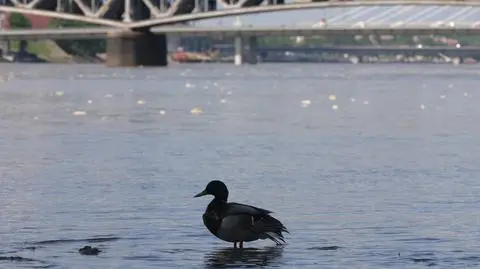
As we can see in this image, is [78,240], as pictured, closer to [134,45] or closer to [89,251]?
[89,251]

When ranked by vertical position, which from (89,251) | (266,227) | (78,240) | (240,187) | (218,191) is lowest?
(240,187)

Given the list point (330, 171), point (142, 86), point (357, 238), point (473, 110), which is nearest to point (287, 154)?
point (330, 171)

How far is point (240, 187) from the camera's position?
31984 mm

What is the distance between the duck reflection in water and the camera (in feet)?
71.5

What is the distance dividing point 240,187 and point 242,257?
31.2ft

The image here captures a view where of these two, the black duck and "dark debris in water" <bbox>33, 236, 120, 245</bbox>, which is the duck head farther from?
"dark debris in water" <bbox>33, 236, 120, 245</bbox>

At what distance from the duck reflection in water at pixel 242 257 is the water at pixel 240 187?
3cm

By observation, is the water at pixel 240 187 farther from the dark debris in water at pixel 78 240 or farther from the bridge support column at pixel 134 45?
the bridge support column at pixel 134 45

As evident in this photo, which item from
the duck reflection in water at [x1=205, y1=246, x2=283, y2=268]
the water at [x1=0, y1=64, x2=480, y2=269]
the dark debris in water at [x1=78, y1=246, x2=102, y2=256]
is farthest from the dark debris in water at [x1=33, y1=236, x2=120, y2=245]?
the duck reflection in water at [x1=205, y1=246, x2=283, y2=268]

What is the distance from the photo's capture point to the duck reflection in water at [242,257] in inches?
858

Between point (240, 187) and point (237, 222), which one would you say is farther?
point (240, 187)

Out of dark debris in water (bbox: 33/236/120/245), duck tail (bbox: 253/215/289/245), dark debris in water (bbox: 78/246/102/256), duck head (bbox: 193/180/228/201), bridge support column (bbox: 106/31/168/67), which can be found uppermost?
duck head (bbox: 193/180/228/201)

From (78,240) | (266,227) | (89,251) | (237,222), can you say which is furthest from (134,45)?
(266,227)

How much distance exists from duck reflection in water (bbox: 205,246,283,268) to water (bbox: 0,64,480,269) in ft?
0.10
